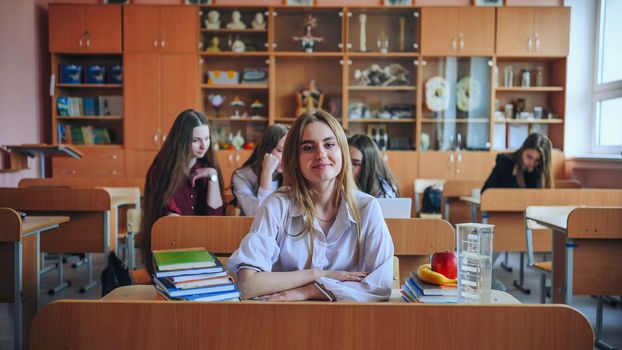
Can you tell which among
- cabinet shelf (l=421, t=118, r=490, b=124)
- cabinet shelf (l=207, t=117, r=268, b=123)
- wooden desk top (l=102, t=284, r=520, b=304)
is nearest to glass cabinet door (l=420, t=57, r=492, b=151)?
cabinet shelf (l=421, t=118, r=490, b=124)

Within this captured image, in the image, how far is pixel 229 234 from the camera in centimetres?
193

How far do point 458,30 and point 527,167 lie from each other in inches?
90.7

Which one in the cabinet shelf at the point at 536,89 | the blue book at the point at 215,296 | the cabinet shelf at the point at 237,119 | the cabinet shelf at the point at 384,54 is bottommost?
the blue book at the point at 215,296

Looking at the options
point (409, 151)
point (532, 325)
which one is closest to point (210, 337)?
point (532, 325)

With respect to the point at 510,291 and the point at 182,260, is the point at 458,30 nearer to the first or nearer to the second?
the point at 510,291

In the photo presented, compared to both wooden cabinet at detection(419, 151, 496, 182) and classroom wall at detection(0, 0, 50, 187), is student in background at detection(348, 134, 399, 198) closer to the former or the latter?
wooden cabinet at detection(419, 151, 496, 182)

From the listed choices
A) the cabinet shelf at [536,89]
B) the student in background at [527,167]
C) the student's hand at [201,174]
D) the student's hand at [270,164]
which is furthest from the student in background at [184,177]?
the cabinet shelf at [536,89]

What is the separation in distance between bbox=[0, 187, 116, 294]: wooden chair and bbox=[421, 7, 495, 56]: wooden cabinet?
12.3 ft

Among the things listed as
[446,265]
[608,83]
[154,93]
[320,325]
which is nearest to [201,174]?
[446,265]

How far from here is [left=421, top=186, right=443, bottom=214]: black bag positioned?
16.8ft

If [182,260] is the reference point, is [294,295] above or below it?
below

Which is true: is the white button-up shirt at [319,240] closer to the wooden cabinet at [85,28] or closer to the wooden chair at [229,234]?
the wooden chair at [229,234]

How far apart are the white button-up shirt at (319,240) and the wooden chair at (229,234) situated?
1.48 feet

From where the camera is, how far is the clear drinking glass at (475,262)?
117 cm
